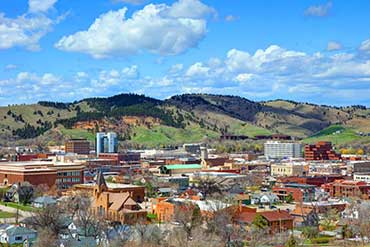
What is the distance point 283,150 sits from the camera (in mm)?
173500

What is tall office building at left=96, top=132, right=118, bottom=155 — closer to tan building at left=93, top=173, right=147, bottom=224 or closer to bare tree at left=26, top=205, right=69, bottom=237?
tan building at left=93, top=173, right=147, bottom=224

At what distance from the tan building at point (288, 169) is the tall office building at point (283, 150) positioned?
123ft

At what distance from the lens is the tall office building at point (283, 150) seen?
568 feet

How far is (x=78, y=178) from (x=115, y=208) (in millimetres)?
40469

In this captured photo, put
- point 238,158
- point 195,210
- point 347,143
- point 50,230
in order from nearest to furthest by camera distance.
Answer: point 50,230 < point 195,210 < point 238,158 < point 347,143

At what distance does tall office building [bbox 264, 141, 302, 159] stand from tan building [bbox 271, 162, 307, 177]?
123 ft

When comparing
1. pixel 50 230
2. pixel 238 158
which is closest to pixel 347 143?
Result: pixel 238 158

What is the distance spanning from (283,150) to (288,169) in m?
44.7

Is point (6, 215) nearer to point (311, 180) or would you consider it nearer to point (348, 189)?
point (348, 189)

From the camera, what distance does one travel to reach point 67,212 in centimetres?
6181

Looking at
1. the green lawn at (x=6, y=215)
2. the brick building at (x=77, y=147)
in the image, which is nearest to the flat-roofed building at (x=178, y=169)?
the brick building at (x=77, y=147)

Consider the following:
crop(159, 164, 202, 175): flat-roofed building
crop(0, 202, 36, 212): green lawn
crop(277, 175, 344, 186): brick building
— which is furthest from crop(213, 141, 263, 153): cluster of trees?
crop(0, 202, 36, 212): green lawn

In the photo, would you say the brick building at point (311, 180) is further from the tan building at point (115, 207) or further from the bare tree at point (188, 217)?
the bare tree at point (188, 217)

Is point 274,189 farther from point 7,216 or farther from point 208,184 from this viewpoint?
point 7,216
